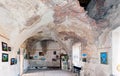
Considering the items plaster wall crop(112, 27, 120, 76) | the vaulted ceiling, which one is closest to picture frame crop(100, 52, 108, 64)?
plaster wall crop(112, 27, 120, 76)

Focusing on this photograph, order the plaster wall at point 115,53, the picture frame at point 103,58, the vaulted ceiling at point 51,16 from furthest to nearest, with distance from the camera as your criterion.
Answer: the picture frame at point 103,58 → the plaster wall at point 115,53 → the vaulted ceiling at point 51,16

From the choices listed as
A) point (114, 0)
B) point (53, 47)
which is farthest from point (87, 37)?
point (53, 47)

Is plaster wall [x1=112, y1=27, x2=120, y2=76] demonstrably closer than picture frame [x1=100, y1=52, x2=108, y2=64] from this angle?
Yes

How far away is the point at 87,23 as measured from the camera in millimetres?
6031

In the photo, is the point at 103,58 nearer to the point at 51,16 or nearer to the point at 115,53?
the point at 115,53

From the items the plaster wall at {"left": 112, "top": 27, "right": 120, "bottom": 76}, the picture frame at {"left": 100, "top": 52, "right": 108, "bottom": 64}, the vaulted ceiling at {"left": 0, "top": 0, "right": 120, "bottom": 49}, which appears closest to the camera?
the vaulted ceiling at {"left": 0, "top": 0, "right": 120, "bottom": 49}

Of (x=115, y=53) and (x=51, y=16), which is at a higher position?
(x=51, y=16)

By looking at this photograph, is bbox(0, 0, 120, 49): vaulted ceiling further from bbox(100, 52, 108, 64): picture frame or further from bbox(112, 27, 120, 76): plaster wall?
bbox(100, 52, 108, 64): picture frame

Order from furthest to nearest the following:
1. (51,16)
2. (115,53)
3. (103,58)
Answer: (103,58) → (51,16) → (115,53)

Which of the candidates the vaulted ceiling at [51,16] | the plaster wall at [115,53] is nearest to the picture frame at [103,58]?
the plaster wall at [115,53]

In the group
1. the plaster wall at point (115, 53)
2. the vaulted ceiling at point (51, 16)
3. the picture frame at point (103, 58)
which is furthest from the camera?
the picture frame at point (103, 58)

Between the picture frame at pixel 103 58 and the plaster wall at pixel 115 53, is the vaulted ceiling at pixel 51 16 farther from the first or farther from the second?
the picture frame at pixel 103 58

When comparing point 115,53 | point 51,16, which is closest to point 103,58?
point 115,53

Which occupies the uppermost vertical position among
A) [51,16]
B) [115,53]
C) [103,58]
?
[51,16]
